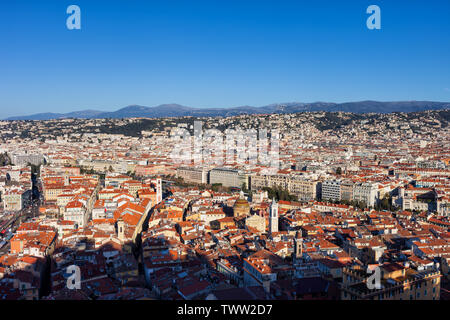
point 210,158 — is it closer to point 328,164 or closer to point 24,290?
point 328,164

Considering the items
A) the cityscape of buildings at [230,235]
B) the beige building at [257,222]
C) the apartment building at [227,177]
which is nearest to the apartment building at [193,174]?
the cityscape of buildings at [230,235]

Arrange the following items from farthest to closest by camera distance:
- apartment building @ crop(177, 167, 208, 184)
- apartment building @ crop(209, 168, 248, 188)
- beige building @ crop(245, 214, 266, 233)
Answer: apartment building @ crop(177, 167, 208, 184) → apartment building @ crop(209, 168, 248, 188) → beige building @ crop(245, 214, 266, 233)

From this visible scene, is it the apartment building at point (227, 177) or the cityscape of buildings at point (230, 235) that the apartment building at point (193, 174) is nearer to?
the cityscape of buildings at point (230, 235)

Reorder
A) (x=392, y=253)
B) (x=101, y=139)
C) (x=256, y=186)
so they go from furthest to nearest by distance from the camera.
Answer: (x=101, y=139) < (x=256, y=186) < (x=392, y=253)

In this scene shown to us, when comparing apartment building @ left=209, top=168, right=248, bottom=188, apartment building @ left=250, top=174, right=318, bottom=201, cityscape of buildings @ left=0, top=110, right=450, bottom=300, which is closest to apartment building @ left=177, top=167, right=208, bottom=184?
cityscape of buildings @ left=0, top=110, right=450, bottom=300

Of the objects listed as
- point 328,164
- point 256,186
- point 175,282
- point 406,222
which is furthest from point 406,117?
point 175,282

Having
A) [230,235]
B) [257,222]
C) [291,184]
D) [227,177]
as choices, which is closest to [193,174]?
[227,177]

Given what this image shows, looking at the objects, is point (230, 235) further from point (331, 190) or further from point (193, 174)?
point (193, 174)

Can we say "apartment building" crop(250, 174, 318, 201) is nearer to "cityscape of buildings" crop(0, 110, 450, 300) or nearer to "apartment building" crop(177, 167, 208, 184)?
"cityscape of buildings" crop(0, 110, 450, 300)
